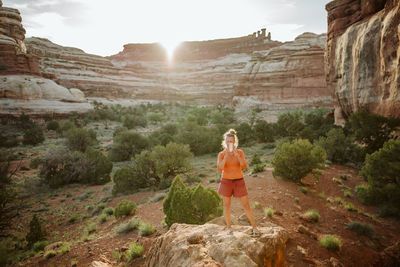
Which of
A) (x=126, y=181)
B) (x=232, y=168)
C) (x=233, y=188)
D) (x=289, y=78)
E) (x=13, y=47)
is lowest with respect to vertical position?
(x=126, y=181)

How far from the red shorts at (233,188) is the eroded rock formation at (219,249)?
0.63m

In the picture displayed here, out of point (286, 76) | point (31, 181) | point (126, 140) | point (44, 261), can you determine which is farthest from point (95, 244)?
point (286, 76)

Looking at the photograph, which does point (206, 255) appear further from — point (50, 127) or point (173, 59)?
point (173, 59)

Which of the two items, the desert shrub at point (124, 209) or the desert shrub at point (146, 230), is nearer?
the desert shrub at point (146, 230)

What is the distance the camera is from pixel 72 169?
46.6 ft

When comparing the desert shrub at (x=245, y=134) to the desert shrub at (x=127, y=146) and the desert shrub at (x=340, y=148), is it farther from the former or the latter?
the desert shrub at (x=127, y=146)

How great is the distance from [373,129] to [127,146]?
1956cm

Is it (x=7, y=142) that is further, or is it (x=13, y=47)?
(x=13, y=47)

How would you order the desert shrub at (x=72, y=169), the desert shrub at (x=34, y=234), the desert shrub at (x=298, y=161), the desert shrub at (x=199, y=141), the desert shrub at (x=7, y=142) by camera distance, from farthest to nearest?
the desert shrub at (x=7, y=142) < the desert shrub at (x=199, y=141) < the desert shrub at (x=72, y=169) < the desert shrub at (x=298, y=161) < the desert shrub at (x=34, y=234)

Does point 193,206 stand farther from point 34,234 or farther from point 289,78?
point 289,78

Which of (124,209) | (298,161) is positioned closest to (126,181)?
(124,209)

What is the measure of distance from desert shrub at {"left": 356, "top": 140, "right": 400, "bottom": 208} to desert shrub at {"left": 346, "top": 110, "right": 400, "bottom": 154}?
5.07m

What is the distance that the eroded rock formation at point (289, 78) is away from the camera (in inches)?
1698

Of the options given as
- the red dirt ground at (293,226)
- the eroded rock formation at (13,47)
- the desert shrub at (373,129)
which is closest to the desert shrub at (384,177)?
the red dirt ground at (293,226)
